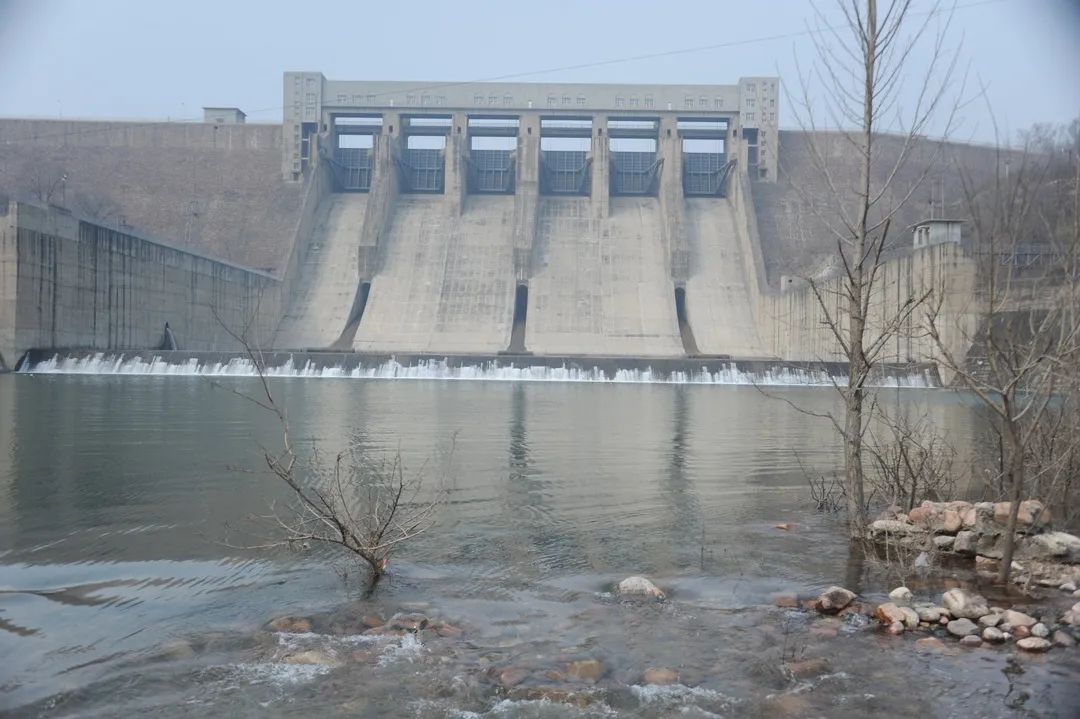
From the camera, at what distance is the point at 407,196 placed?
47.5m

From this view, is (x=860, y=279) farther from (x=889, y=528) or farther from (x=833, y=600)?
(x=833, y=600)

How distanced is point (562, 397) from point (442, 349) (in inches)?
595

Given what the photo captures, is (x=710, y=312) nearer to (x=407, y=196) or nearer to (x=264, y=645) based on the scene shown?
(x=407, y=196)

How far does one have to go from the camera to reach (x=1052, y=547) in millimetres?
5570

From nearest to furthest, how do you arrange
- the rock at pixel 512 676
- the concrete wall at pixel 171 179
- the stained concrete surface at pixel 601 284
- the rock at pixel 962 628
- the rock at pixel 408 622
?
the rock at pixel 512 676, the rock at pixel 962 628, the rock at pixel 408 622, the stained concrete surface at pixel 601 284, the concrete wall at pixel 171 179

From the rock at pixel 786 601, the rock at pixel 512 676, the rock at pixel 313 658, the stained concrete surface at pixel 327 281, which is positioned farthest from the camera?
the stained concrete surface at pixel 327 281

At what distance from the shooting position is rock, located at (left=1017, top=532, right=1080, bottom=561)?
554 centimetres

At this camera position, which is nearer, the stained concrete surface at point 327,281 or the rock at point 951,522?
the rock at point 951,522

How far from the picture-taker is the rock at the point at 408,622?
4559 millimetres

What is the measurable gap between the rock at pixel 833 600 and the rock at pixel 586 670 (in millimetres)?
1533

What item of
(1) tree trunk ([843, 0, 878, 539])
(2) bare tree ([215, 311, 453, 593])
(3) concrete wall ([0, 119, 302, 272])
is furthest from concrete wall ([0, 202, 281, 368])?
(1) tree trunk ([843, 0, 878, 539])

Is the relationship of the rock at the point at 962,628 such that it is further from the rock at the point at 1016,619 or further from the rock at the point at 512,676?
the rock at the point at 512,676

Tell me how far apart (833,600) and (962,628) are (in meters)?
0.67

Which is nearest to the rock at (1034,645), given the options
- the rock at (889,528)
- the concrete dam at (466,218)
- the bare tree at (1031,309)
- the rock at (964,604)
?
the rock at (964,604)
